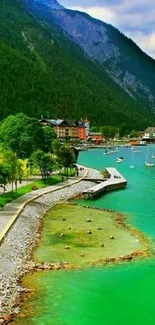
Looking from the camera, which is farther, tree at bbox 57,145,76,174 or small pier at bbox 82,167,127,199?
tree at bbox 57,145,76,174

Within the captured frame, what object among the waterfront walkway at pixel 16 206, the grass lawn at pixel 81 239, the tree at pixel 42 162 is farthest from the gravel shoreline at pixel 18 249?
the tree at pixel 42 162

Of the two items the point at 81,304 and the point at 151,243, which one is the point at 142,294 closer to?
the point at 81,304

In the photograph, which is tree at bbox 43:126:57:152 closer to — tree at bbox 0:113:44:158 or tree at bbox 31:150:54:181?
tree at bbox 0:113:44:158

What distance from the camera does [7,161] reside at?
65.7 metres

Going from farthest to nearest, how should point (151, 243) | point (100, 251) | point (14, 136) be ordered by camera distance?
point (14, 136) < point (151, 243) < point (100, 251)

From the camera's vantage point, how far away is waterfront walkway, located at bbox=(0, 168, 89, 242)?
4617cm

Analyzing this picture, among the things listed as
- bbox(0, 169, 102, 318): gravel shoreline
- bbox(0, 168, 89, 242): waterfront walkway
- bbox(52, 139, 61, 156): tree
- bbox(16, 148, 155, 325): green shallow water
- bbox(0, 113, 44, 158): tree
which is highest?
bbox(0, 113, 44, 158): tree

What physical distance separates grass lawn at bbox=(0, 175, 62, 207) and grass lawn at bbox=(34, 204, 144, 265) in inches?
202

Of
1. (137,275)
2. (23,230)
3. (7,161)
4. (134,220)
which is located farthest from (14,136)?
(137,275)

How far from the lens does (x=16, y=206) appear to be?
186 ft

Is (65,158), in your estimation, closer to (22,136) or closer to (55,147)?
(55,147)

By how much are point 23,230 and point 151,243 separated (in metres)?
11.3

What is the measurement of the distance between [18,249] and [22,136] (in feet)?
158

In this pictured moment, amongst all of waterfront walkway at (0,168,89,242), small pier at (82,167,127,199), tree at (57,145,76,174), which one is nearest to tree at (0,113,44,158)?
tree at (57,145,76,174)
